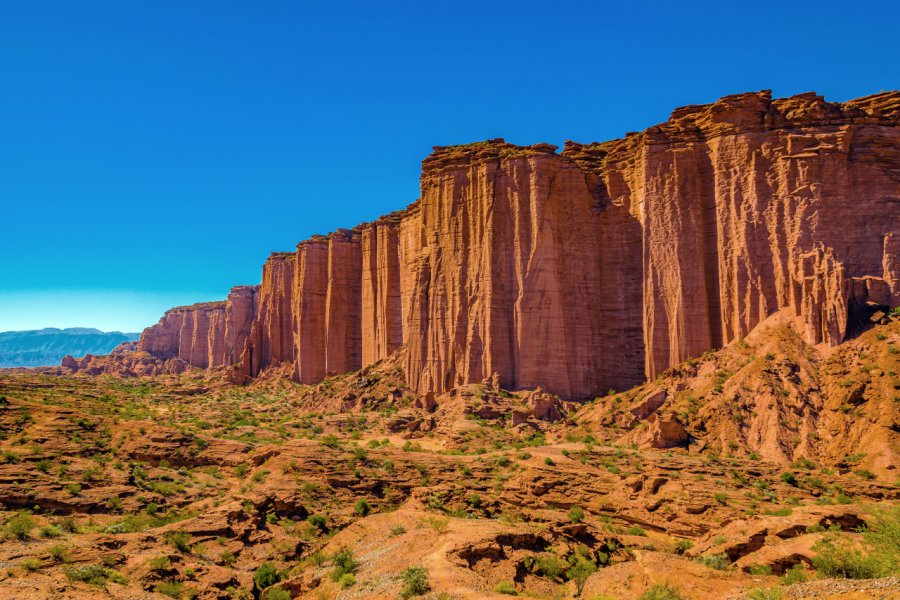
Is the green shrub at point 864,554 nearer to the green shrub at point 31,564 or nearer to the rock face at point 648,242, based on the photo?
the rock face at point 648,242

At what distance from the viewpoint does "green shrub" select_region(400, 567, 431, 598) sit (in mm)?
13273

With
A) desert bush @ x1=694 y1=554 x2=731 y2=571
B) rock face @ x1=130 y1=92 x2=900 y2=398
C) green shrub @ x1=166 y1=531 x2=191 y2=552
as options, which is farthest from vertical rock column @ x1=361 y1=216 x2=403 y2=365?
desert bush @ x1=694 y1=554 x2=731 y2=571

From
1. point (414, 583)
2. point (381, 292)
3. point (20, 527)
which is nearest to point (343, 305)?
point (381, 292)

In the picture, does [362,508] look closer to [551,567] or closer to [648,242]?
[551,567]

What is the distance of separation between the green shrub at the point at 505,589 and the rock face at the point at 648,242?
940 inches

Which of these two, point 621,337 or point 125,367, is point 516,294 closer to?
point 621,337

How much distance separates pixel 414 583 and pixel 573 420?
24.1 metres

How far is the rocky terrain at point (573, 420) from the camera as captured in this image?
1566cm

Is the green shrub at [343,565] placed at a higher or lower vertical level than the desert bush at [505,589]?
lower

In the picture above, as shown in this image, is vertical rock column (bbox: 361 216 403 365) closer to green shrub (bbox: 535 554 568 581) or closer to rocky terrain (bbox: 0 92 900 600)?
rocky terrain (bbox: 0 92 900 600)

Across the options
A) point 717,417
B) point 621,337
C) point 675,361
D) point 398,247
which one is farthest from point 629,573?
point 398,247

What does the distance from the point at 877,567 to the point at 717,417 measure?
1683 cm

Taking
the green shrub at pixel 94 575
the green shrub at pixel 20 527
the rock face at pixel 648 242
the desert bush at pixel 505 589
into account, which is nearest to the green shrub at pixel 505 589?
the desert bush at pixel 505 589

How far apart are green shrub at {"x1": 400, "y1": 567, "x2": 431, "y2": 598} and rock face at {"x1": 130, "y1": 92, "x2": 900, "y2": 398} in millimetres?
25496
